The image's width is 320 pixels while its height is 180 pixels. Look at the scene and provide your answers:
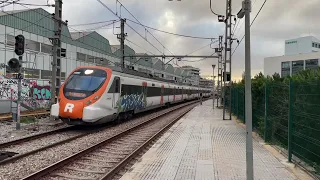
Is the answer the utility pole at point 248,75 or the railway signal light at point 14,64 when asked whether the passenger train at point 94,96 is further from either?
the utility pole at point 248,75

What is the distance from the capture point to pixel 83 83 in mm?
15094

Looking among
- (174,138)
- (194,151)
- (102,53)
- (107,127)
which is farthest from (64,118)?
(102,53)

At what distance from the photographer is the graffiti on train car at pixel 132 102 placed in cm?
1747

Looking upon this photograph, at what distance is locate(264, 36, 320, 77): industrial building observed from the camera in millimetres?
91562

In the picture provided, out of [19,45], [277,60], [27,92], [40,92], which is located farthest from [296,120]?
[277,60]

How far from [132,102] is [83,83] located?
16.4ft

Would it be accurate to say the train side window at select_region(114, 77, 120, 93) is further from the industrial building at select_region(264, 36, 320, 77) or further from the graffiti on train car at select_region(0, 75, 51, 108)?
the industrial building at select_region(264, 36, 320, 77)

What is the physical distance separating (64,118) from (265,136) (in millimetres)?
8304

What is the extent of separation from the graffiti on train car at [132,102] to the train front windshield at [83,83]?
202 centimetres

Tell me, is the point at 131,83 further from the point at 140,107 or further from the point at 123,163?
the point at 123,163

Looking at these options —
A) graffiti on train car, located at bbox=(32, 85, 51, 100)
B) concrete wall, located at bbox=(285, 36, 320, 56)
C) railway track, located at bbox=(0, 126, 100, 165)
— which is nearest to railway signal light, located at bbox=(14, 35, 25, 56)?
railway track, located at bbox=(0, 126, 100, 165)

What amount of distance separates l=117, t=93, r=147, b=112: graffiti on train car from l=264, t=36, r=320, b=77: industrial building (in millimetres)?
74590

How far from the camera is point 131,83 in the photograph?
63.1ft

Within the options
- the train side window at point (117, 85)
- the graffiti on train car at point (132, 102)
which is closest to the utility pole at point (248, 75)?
the train side window at point (117, 85)
